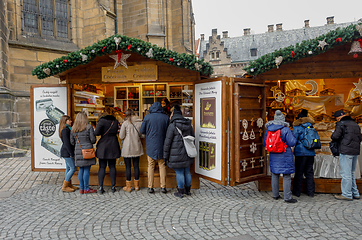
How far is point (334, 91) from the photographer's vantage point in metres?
7.85

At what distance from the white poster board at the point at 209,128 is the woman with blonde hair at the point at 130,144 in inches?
51.4

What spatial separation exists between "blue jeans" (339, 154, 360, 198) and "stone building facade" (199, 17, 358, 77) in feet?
146

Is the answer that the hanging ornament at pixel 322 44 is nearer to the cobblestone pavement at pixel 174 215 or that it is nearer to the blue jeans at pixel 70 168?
the cobblestone pavement at pixel 174 215

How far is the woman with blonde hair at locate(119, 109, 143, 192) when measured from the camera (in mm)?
5352

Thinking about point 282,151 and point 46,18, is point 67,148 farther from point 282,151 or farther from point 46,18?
point 46,18

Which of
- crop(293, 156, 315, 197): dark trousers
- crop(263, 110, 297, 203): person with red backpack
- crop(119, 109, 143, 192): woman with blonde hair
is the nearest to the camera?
crop(263, 110, 297, 203): person with red backpack

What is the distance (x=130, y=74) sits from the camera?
5867 millimetres

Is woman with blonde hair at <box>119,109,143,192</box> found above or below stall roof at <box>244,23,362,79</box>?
below

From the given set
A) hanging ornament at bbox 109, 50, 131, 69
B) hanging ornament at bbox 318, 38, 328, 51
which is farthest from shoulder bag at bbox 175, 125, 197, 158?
hanging ornament at bbox 318, 38, 328, 51

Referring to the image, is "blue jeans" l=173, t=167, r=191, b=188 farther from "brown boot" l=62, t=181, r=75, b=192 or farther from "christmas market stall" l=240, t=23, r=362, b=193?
"brown boot" l=62, t=181, r=75, b=192

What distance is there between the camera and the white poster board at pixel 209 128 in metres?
5.04

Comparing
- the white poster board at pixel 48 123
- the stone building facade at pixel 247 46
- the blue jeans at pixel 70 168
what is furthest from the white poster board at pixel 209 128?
the stone building facade at pixel 247 46

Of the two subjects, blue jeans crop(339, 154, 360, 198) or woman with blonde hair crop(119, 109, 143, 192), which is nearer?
blue jeans crop(339, 154, 360, 198)

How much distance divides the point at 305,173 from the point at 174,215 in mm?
2842
